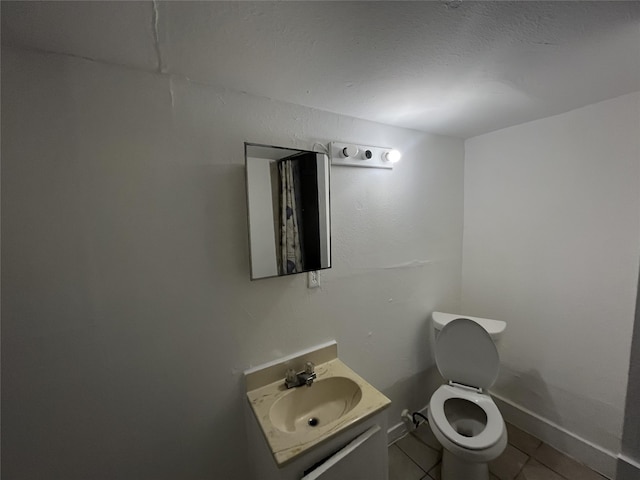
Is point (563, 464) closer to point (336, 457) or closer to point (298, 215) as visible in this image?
point (336, 457)

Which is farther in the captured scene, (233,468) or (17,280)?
(233,468)

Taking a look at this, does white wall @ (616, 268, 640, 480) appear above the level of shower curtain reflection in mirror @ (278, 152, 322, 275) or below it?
below

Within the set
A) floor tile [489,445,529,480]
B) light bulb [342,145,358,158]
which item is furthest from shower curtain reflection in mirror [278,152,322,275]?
floor tile [489,445,529,480]

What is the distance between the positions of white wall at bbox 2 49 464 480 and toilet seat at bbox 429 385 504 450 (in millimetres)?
812

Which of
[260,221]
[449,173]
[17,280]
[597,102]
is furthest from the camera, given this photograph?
[449,173]

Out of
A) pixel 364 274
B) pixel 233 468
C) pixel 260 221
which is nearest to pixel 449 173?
pixel 364 274

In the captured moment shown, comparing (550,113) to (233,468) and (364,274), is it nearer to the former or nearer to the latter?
(364,274)

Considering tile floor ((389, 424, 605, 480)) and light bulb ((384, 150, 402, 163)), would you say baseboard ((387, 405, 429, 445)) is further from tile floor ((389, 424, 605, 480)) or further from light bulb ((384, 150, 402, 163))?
light bulb ((384, 150, 402, 163))

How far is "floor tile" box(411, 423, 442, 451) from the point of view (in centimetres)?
170

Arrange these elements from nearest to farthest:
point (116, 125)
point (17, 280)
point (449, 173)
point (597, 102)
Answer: point (17, 280), point (116, 125), point (597, 102), point (449, 173)

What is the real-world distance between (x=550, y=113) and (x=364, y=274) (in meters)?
1.57

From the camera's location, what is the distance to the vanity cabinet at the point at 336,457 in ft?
2.93

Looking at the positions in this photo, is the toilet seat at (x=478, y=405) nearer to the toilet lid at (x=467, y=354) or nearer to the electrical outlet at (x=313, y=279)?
the toilet lid at (x=467, y=354)

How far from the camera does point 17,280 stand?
0.79 metres
